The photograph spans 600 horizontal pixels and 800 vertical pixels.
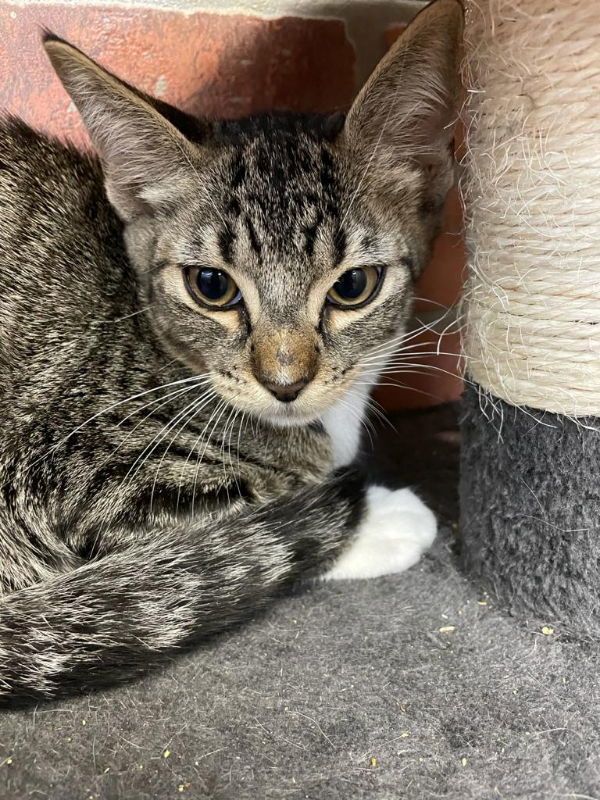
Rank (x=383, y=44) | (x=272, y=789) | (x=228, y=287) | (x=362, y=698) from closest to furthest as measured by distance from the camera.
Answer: (x=272, y=789)
(x=362, y=698)
(x=228, y=287)
(x=383, y=44)

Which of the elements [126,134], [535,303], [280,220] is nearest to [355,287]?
[280,220]

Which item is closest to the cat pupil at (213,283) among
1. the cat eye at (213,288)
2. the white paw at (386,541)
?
the cat eye at (213,288)

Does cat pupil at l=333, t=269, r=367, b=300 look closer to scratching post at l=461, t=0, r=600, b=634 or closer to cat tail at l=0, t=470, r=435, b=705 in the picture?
scratching post at l=461, t=0, r=600, b=634

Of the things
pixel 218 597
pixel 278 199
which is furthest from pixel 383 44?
pixel 218 597

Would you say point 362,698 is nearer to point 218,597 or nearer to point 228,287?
point 218,597

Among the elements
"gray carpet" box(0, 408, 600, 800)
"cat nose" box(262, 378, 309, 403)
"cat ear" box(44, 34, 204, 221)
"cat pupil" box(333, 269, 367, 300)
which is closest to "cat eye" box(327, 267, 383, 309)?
"cat pupil" box(333, 269, 367, 300)

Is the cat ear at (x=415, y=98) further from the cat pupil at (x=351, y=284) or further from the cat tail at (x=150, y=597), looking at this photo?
the cat tail at (x=150, y=597)

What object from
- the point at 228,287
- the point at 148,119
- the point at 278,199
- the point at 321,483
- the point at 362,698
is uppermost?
the point at 148,119
